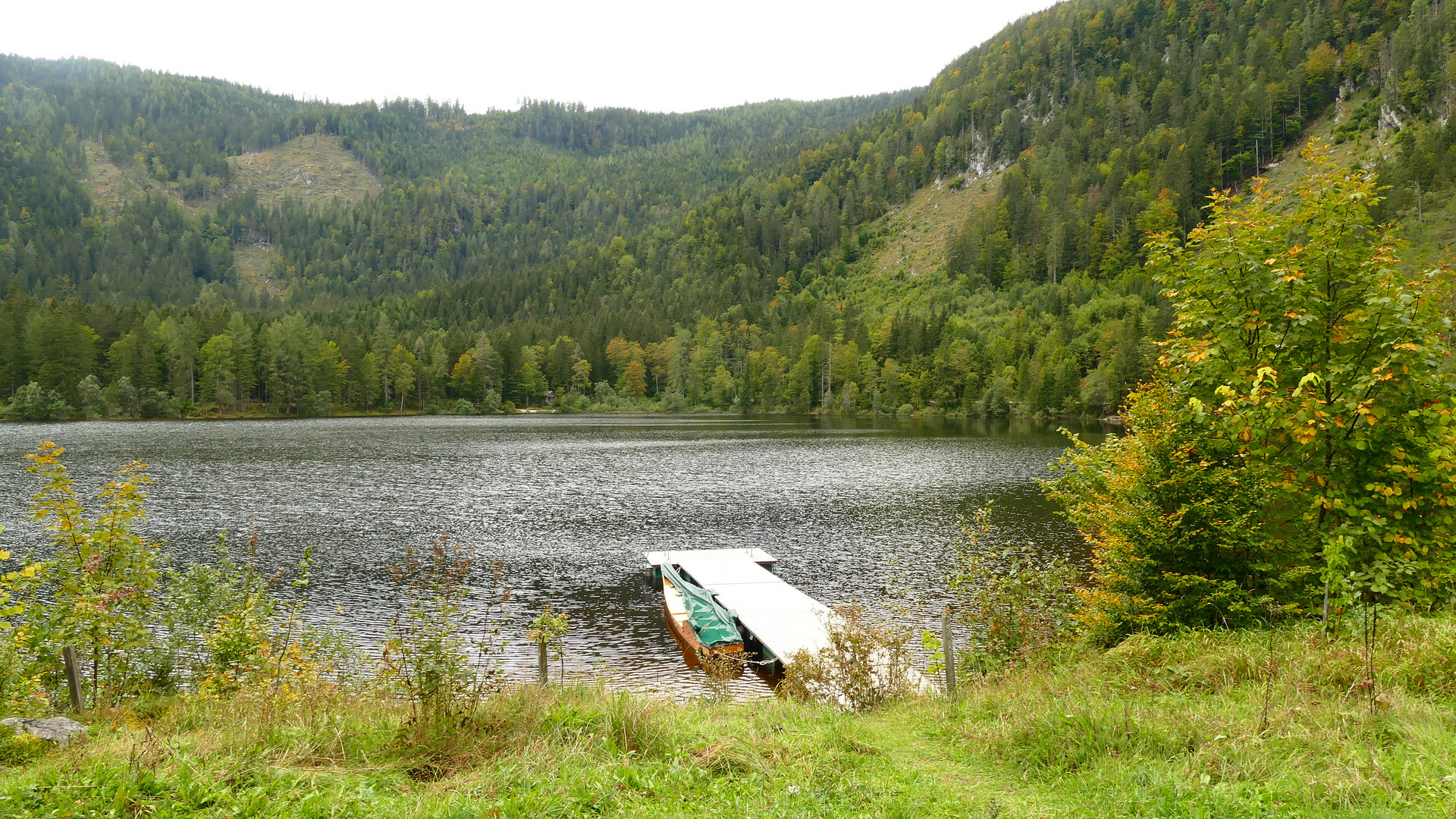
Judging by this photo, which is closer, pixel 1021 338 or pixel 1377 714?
pixel 1377 714

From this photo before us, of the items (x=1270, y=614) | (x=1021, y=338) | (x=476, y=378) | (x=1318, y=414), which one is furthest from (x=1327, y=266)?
(x=476, y=378)

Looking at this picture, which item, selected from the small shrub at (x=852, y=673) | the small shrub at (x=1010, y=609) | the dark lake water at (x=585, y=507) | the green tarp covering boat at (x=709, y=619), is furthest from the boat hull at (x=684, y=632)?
the small shrub at (x=1010, y=609)

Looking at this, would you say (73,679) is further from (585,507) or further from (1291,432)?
(585,507)

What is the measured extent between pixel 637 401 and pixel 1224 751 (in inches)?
6166

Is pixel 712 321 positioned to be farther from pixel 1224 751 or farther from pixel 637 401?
pixel 1224 751

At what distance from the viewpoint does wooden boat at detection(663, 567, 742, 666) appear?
18766 mm

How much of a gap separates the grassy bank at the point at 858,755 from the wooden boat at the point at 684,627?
935 centimetres

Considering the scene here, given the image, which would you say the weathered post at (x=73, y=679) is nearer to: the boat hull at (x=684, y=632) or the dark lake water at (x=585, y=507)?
the dark lake water at (x=585, y=507)

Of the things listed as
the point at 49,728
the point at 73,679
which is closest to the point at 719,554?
the point at 73,679

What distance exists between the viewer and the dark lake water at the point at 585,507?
81.2 feet

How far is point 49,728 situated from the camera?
7492 mm

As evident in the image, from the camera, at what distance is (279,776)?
6.37 meters

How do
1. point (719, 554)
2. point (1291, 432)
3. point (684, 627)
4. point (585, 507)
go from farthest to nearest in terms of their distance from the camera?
point (585, 507) < point (719, 554) < point (684, 627) < point (1291, 432)

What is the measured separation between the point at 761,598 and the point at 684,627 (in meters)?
3.23
